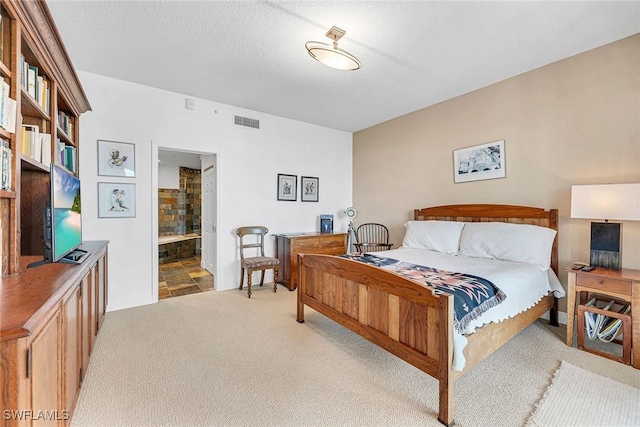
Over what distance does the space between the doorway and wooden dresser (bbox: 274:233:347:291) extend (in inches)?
41.4

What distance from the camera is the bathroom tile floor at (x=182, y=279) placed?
3994 millimetres

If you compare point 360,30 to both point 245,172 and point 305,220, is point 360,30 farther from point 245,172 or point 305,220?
point 305,220

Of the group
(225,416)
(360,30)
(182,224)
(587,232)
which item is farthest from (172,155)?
(587,232)

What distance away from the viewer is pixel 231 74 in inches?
123

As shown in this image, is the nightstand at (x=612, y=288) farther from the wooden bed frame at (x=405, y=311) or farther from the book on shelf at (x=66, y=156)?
the book on shelf at (x=66, y=156)

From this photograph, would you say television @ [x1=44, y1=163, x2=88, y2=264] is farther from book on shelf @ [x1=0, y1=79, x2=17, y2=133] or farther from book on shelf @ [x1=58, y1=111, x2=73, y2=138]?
book on shelf @ [x1=58, y1=111, x2=73, y2=138]

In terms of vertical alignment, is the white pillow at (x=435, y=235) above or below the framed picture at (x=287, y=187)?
below

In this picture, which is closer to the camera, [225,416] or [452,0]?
[225,416]

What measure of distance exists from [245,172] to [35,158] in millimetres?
2466

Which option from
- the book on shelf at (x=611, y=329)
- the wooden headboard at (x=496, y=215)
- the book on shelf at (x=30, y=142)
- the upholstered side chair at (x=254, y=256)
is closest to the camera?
the book on shelf at (x=30, y=142)

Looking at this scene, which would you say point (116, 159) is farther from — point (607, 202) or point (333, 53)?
point (607, 202)

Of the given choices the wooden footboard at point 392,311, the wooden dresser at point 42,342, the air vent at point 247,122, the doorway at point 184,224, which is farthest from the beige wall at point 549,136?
the wooden dresser at point 42,342

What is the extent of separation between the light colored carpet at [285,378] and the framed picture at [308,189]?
2425 mm

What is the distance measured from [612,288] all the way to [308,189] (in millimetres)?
3849
